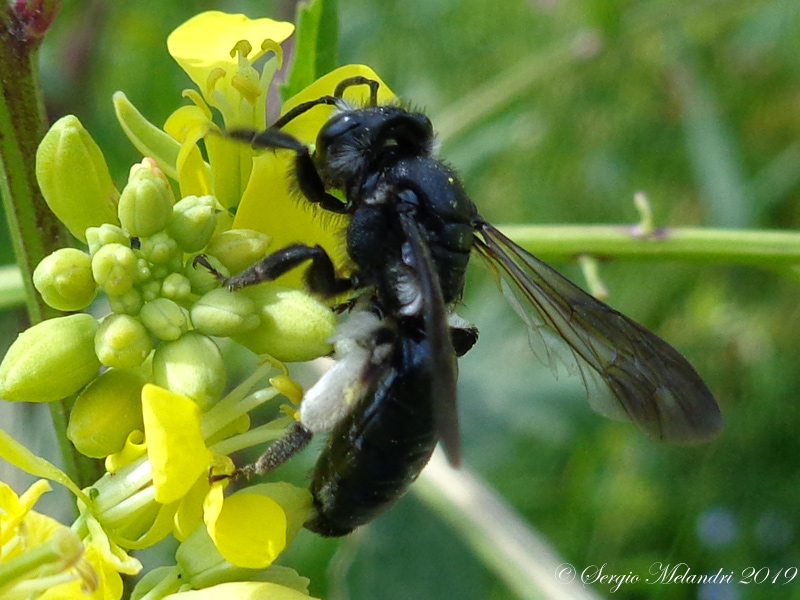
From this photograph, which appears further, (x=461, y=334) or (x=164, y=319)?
(x=461, y=334)

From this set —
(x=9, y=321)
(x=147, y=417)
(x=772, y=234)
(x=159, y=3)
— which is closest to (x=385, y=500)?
(x=147, y=417)

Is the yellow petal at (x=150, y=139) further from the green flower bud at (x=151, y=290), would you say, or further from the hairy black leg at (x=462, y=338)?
the hairy black leg at (x=462, y=338)

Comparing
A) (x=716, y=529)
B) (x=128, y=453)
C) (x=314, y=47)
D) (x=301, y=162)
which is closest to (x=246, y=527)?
(x=128, y=453)

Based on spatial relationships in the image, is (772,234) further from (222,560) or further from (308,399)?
(222,560)

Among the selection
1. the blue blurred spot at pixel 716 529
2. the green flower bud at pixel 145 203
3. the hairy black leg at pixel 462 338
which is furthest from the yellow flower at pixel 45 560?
the blue blurred spot at pixel 716 529

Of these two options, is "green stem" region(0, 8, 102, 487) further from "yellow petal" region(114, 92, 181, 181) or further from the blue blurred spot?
the blue blurred spot

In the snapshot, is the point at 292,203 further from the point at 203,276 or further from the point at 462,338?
the point at 462,338

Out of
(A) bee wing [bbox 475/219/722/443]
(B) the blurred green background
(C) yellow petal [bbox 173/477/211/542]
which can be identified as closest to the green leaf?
(A) bee wing [bbox 475/219/722/443]
